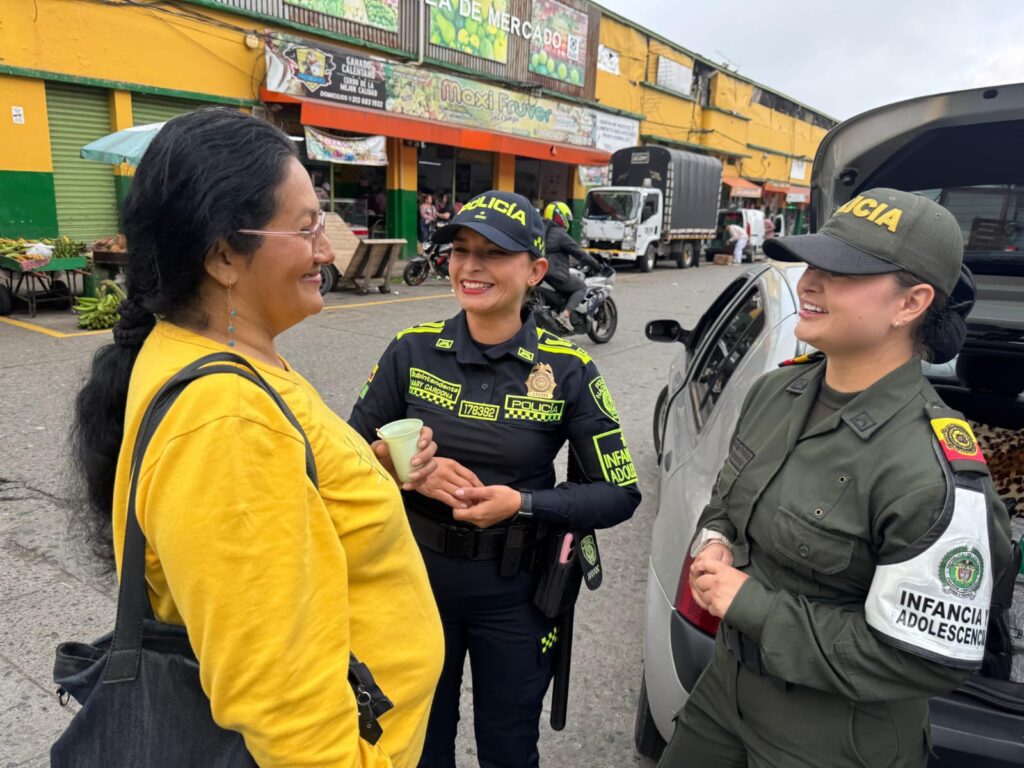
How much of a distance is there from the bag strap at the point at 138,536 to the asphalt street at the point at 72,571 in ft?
2.11

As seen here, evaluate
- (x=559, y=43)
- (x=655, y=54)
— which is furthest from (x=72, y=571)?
(x=655, y=54)

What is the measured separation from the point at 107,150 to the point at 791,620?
1031cm

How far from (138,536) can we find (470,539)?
3.09ft

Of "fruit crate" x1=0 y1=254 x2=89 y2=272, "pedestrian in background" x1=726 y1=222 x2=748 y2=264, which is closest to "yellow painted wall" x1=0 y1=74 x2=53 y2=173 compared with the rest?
"fruit crate" x1=0 y1=254 x2=89 y2=272

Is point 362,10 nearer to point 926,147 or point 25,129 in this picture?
point 25,129

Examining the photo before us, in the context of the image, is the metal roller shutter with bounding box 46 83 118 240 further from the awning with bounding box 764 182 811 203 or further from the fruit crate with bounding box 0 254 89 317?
the awning with bounding box 764 182 811 203

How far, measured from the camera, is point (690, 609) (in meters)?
1.93

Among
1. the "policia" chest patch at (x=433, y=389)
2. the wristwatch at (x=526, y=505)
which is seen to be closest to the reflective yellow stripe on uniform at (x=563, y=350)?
the "policia" chest patch at (x=433, y=389)

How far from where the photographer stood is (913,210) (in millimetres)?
1422

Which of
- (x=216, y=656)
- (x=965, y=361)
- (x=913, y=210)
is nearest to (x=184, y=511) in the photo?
(x=216, y=656)

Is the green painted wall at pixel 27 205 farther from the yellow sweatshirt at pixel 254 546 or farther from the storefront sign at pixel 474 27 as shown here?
the yellow sweatshirt at pixel 254 546

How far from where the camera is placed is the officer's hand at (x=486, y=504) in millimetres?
1671

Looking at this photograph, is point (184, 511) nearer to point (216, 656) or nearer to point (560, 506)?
point (216, 656)

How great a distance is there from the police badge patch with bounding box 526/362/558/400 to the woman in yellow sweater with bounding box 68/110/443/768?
2.24 feet
